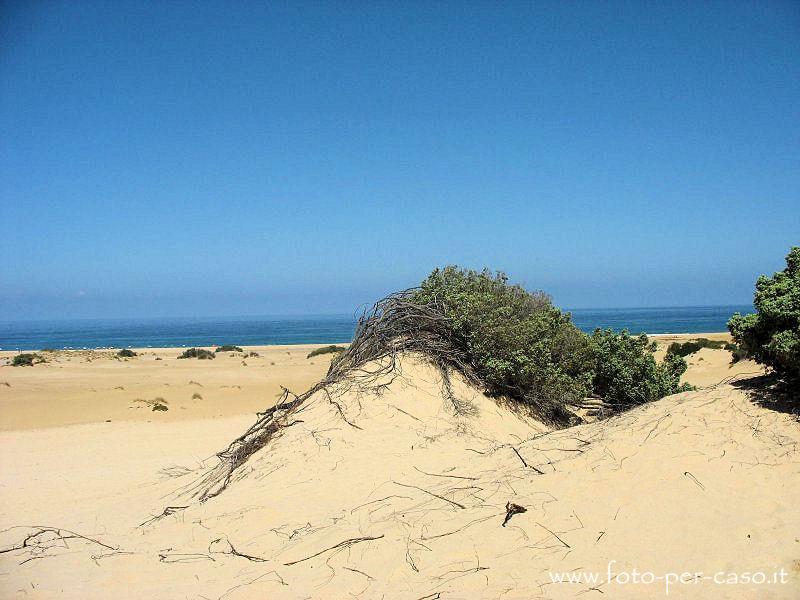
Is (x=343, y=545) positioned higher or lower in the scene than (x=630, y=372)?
lower

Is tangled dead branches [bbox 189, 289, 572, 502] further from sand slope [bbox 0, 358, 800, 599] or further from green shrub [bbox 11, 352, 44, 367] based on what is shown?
green shrub [bbox 11, 352, 44, 367]

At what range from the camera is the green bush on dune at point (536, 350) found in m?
9.48

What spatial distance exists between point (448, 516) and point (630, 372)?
592 centimetres

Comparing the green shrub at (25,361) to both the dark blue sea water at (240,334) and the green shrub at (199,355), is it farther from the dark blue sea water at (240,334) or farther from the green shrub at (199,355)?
the dark blue sea water at (240,334)

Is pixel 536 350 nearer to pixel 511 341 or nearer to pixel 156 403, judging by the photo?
pixel 511 341

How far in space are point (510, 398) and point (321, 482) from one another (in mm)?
3817

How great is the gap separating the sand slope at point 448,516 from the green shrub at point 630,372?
2.88m

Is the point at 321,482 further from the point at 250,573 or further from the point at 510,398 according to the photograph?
the point at 510,398

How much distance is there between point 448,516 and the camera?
5547 millimetres

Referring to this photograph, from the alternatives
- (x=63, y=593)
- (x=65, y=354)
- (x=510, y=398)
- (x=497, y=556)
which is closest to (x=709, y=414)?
(x=497, y=556)

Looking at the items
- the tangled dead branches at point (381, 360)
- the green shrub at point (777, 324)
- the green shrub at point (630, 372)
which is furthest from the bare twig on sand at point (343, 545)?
the green shrub at point (630, 372)

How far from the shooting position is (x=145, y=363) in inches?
1345

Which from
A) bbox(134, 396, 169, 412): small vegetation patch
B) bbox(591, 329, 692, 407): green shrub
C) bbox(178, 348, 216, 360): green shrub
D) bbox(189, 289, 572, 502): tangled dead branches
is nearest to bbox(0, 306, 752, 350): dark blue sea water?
bbox(178, 348, 216, 360): green shrub

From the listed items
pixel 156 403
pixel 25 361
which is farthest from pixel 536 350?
pixel 25 361
